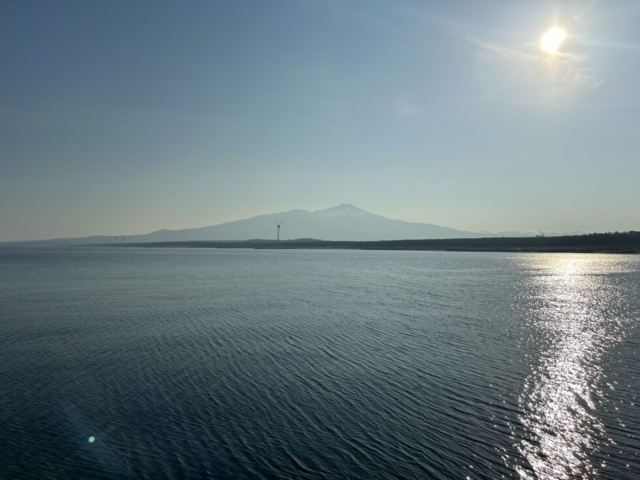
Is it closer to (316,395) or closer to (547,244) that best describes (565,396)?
(316,395)

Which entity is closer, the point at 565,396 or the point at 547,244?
the point at 565,396

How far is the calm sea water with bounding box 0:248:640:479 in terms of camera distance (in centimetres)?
782

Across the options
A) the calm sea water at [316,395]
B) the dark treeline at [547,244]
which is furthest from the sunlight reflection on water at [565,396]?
the dark treeline at [547,244]

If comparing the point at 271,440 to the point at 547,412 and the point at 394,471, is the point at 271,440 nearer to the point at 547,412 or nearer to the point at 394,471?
the point at 394,471

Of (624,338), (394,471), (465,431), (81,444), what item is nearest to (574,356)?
(624,338)

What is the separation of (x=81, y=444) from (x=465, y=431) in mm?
7291

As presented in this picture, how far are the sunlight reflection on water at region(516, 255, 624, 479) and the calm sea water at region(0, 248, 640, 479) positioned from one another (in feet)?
0.16

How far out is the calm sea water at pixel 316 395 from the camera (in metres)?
7.82

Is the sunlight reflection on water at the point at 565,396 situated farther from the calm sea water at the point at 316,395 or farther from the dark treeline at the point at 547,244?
the dark treeline at the point at 547,244

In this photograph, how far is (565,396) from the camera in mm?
11062

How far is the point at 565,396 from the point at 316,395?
6.04 m

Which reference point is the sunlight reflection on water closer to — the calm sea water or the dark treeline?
the calm sea water

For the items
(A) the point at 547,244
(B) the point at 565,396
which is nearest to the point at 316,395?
(B) the point at 565,396

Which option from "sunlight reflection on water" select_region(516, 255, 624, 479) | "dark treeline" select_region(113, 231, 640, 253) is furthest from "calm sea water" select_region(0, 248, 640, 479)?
"dark treeline" select_region(113, 231, 640, 253)
